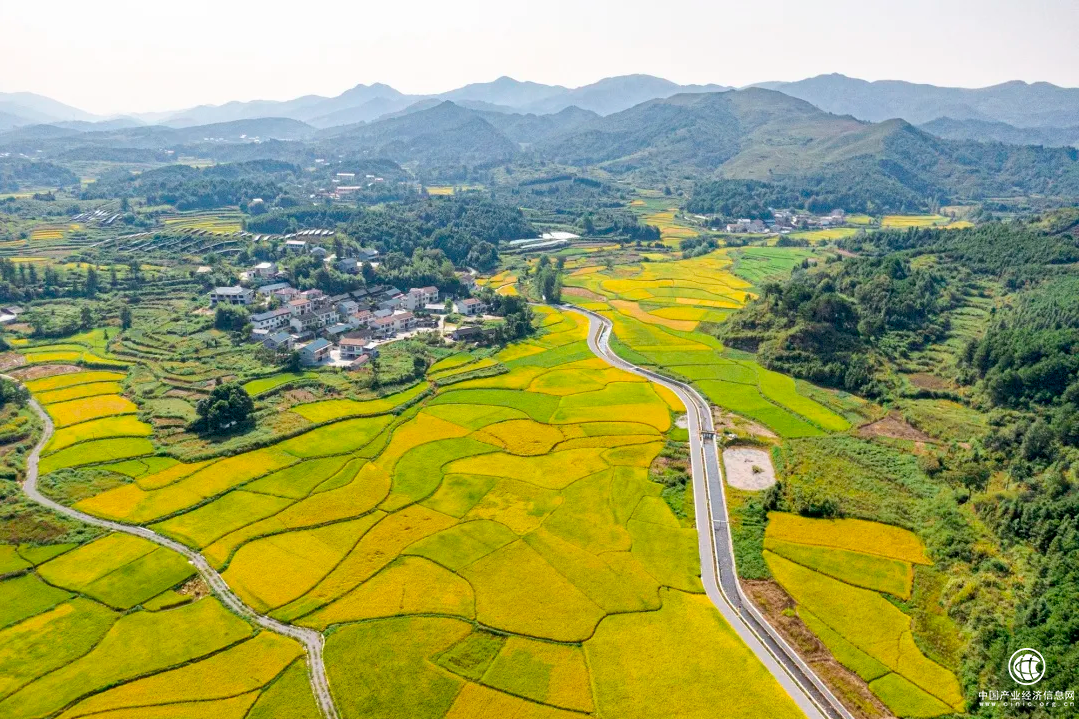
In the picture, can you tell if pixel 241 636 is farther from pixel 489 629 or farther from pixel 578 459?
pixel 578 459

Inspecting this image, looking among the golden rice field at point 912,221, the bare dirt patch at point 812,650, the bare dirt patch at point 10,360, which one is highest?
the golden rice field at point 912,221

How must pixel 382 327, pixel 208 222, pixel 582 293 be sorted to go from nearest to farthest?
pixel 382 327 → pixel 582 293 → pixel 208 222

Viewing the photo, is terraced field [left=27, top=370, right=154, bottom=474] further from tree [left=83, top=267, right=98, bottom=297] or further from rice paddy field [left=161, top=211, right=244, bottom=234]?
rice paddy field [left=161, top=211, right=244, bottom=234]

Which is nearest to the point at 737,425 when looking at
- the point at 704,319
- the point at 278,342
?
the point at 704,319

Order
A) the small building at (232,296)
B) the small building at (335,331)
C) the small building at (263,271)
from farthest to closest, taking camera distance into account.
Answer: the small building at (263,271), the small building at (232,296), the small building at (335,331)

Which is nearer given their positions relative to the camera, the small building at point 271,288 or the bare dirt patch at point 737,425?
the bare dirt patch at point 737,425

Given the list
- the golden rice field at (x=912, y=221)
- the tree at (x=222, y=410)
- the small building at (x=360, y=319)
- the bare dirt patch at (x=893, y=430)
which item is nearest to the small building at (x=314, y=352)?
the small building at (x=360, y=319)

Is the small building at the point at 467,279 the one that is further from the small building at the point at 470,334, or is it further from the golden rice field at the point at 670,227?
the golden rice field at the point at 670,227

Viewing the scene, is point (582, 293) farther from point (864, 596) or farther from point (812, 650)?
point (812, 650)
